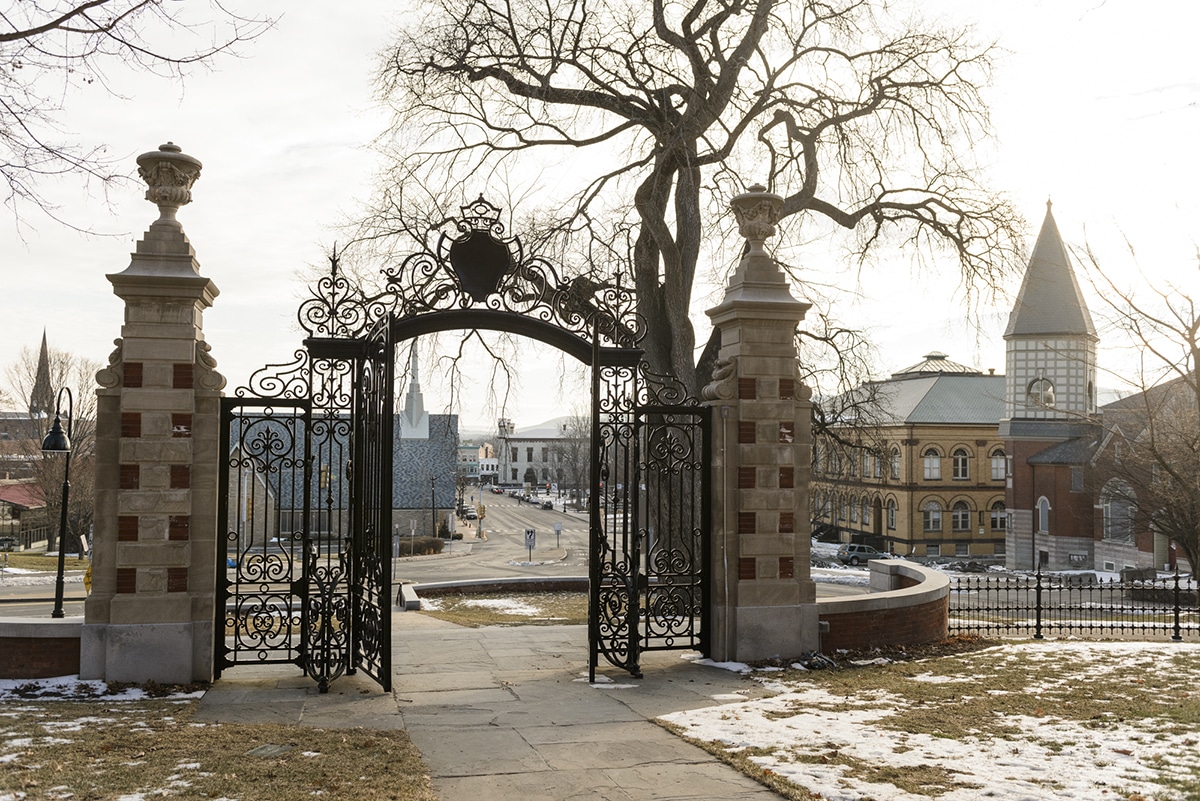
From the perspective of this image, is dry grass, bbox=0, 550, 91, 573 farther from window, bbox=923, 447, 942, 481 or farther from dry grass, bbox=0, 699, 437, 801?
window, bbox=923, 447, 942, 481

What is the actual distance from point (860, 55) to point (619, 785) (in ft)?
49.5

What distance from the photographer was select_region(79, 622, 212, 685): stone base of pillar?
8.95m

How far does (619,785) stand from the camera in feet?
20.1

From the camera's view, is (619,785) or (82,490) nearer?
(619,785)

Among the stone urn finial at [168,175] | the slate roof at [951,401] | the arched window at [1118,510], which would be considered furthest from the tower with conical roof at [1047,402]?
the stone urn finial at [168,175]

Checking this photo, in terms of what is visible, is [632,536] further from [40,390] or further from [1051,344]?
[40,390]

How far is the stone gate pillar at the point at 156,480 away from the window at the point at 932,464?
189ft

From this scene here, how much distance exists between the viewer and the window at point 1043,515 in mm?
52625

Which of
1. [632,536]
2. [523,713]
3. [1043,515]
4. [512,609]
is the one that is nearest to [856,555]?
[1043,515]

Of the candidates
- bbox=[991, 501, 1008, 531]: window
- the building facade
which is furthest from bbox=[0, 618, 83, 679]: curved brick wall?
bbox=[991, 501, 1008, 531]: window

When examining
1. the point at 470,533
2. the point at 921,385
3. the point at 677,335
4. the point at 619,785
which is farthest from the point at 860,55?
the point at 470,533

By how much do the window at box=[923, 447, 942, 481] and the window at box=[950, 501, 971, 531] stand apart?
2.27m

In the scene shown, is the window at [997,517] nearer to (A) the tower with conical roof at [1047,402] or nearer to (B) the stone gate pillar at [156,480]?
(A) the tower with conical roof at [1047,402]

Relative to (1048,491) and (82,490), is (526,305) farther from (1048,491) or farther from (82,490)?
(1048,491)
